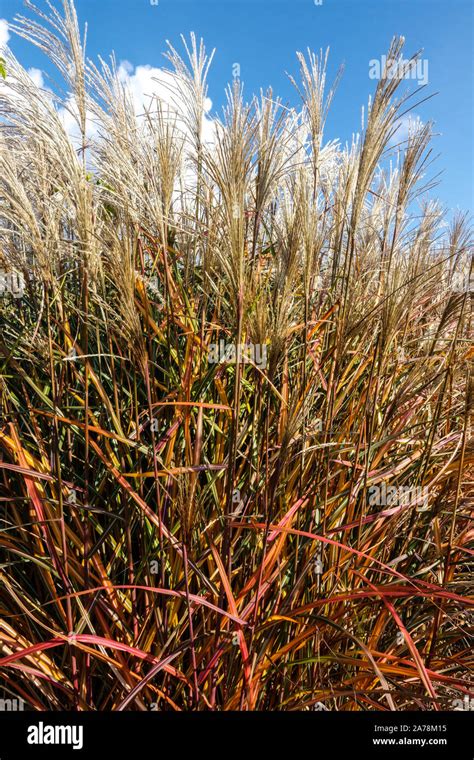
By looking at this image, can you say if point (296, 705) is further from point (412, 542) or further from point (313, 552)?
point (412, 542)

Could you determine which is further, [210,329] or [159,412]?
[210,329]

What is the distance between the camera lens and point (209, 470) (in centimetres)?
165

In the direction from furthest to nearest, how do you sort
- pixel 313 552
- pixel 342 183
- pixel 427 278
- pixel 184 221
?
pixel 184 221
pixel 342 183
pixel 427 278
pixel 313 552

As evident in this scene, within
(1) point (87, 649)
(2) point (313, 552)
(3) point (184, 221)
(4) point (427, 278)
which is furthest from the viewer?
(3) point (184, 221)

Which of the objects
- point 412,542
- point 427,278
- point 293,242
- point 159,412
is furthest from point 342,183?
point 412,542

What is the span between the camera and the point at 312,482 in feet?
5.54

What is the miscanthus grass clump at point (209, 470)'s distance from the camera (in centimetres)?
135

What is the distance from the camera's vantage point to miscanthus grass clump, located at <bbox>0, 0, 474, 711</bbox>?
135 centimetres

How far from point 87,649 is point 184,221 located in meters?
1.65
